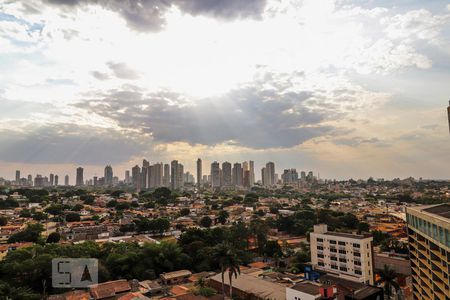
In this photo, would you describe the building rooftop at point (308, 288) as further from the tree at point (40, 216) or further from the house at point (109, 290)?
the tree at point (40, 216)

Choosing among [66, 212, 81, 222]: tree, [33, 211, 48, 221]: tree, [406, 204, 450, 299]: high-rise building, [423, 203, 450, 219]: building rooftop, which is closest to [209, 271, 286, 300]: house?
[406, 204, 450, 299]: high-rise building

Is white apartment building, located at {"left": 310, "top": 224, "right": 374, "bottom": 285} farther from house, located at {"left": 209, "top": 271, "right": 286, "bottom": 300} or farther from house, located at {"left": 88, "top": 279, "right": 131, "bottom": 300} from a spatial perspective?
house, located at {"left": 88, "top": 279, "right": 131, "bottom": 300}

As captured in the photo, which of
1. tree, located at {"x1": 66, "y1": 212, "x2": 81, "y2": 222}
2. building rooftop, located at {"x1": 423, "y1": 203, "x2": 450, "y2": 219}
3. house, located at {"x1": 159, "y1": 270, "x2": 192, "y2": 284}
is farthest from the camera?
tree, located at {"x1": 66, "y1": 212, "x2": 81, "y2": 222}

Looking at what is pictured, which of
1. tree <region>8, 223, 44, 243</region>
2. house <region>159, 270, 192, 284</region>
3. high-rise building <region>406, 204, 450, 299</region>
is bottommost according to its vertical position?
house <region>159, 270, 192, 284</region>

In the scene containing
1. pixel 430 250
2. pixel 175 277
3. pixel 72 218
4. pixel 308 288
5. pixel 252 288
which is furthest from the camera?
pixel 72 218

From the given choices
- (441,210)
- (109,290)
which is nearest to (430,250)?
(441,210)

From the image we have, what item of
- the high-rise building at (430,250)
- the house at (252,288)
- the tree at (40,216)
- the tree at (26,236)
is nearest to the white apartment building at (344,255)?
the house at (252,288)

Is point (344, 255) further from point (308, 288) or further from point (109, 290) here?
point (109, 290)
